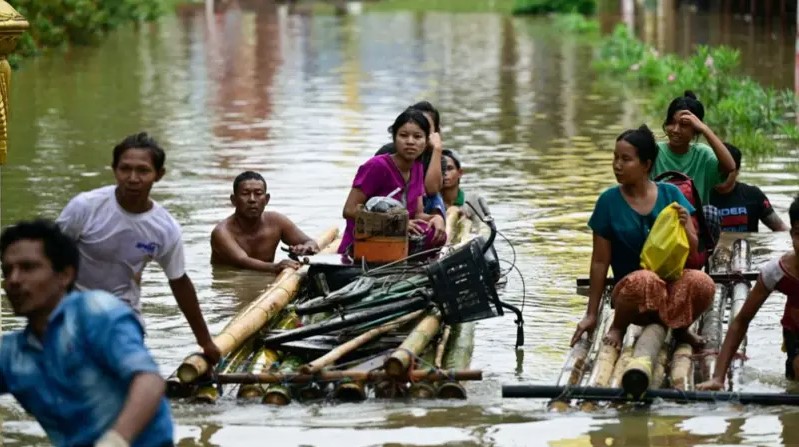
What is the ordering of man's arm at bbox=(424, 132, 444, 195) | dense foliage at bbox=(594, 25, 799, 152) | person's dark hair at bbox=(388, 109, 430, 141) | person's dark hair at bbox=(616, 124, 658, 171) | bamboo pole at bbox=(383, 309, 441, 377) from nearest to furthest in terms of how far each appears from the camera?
bamboo pole at bbox=(383, 309, 441, 377) < person's dark hair at bbox=(616, 124, 658, 171) < person's dark hair at bbox=(388, 109, 430, 141) < man's arm at bbox=(424, 132, 444, 195) < dense foliage at bbox=(594, 25, 799, 152)

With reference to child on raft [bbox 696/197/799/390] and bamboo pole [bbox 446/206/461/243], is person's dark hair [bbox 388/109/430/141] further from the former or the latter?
child on raft [bbox 696/197/799/390]

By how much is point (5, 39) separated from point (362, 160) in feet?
32.5

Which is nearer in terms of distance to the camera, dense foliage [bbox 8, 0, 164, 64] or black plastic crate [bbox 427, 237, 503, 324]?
black plastic crate [bbox 427, 237, 503, 324]

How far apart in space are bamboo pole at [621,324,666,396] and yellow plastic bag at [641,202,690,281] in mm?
287

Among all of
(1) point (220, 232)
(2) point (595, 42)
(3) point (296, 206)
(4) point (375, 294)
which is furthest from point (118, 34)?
(4) point (375, 294)

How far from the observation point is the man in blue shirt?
4.73 m

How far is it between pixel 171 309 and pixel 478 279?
2.26 meters

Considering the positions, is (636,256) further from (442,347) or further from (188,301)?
(188,301)

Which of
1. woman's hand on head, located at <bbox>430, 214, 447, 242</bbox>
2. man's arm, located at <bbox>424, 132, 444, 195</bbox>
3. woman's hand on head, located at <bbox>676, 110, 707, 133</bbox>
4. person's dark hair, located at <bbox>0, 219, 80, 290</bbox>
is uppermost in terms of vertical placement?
person's dark hair, located at <bbox>0, 219, 80, 290</bbox>

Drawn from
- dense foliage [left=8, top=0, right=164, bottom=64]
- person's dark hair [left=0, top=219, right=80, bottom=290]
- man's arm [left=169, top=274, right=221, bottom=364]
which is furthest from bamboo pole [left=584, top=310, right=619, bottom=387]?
dense foliage [left=8, top=0, right=164, bottom=64]

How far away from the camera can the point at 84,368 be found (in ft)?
15.9

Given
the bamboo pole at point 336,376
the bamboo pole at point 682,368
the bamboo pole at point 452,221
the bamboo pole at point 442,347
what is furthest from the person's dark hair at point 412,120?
the bamboo pole at point 336,376

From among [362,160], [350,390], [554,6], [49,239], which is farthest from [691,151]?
[554,6]

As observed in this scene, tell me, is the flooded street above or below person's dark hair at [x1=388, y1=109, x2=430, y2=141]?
below
